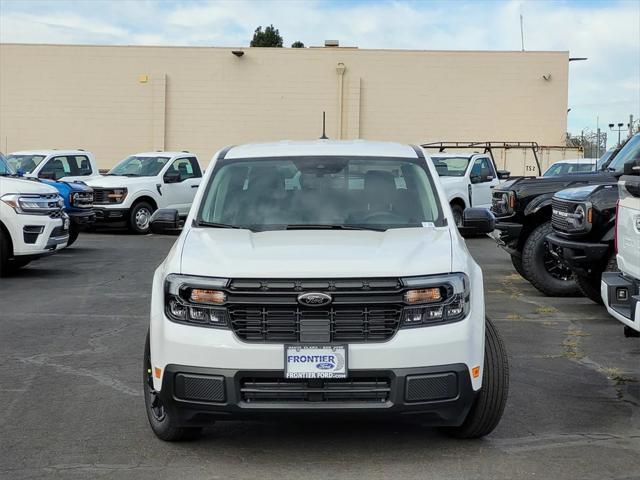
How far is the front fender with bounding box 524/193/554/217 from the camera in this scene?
39.0 feet

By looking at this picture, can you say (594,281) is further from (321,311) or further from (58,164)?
(58,164)

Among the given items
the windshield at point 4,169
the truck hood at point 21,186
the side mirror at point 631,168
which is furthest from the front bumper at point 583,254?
the windshield at point 4,169

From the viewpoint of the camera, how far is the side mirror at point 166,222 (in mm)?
6719

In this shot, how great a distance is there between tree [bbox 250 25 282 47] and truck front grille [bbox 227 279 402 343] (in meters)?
70.4

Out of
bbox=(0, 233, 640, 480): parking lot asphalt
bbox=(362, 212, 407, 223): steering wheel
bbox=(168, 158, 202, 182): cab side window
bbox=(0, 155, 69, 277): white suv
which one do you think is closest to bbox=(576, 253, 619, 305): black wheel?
bbox=(0, 233, 640, 480): parking lot asphalt

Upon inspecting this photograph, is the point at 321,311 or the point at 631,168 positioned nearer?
the point at 321,311

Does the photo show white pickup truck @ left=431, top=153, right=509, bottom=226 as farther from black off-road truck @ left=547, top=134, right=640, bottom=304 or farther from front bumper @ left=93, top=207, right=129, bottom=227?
black off-road truck @ left=547, top=134, right=640, bottom=304

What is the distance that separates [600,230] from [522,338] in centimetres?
130

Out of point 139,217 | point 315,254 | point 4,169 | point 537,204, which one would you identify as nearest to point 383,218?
point 315,254

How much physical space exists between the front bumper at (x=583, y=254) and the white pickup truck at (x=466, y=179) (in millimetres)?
11427

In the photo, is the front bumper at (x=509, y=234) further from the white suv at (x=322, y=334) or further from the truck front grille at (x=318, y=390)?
the truck front grille at (x=318, y=390)

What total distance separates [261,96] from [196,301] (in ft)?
112

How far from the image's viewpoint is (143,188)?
21.7 metres

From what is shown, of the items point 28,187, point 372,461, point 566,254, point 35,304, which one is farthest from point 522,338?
point 28,187
